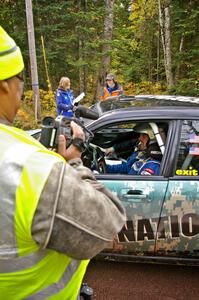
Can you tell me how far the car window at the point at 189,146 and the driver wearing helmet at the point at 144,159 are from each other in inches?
9.6

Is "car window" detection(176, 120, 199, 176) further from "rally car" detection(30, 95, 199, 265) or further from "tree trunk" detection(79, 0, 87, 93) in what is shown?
"tree trunk" detection(79, 0, 87, 93)

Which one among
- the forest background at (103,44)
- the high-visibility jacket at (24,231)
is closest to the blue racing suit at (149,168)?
the high-visibility jacket at (24,231)

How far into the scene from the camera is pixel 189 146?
9.96 feet

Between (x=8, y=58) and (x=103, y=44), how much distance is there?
11.9 meters

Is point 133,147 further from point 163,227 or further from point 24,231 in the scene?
point 24,231

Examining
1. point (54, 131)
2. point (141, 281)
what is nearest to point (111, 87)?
point (141, 281)

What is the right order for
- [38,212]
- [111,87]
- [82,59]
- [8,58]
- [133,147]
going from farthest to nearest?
[82,59] < [111,87] < [133,147] < [8,58] < [38,212]

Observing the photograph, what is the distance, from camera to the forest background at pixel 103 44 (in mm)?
11852

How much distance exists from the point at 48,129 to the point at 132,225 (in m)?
1.92

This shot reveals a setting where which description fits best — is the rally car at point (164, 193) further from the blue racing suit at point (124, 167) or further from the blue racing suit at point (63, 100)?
the blue racing suit at point (63, 100)

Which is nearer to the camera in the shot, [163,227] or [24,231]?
[24,231]

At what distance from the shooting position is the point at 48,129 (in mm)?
1302

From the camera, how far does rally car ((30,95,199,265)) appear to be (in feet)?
9.64

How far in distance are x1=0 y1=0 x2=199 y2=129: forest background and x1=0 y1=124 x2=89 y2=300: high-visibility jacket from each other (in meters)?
9.62
